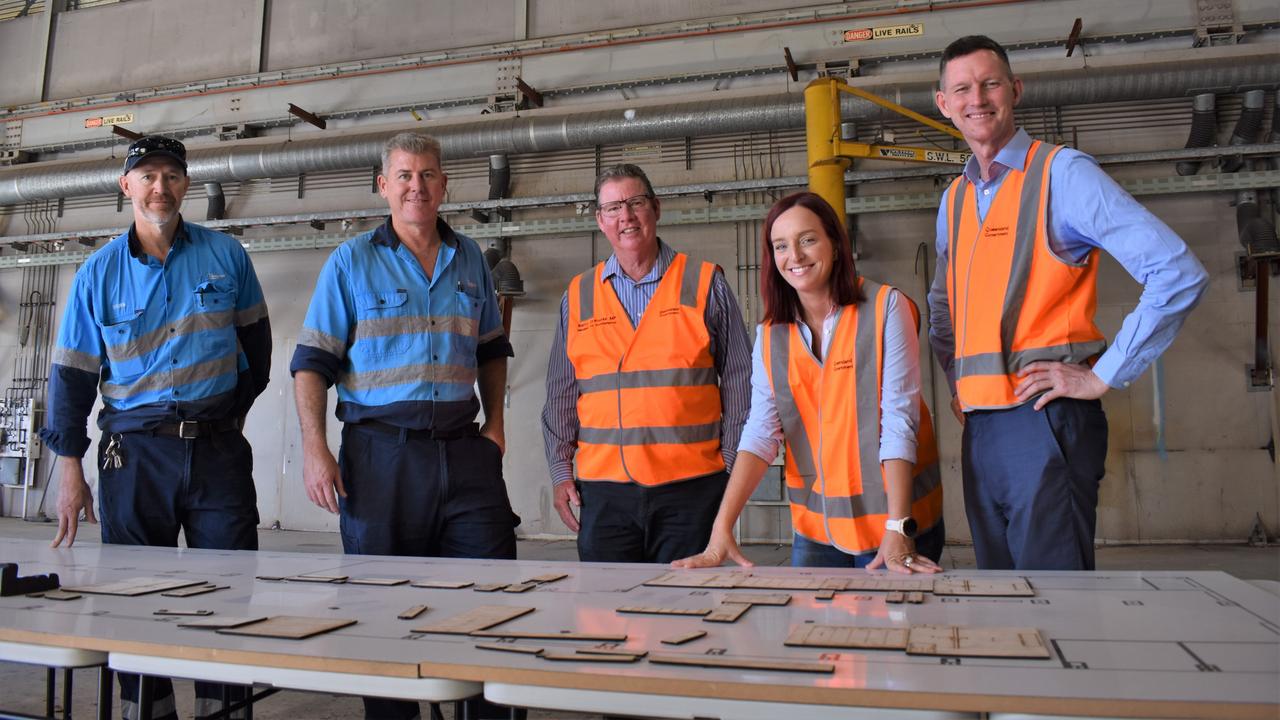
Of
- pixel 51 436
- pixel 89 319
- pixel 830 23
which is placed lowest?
pixel 51 436

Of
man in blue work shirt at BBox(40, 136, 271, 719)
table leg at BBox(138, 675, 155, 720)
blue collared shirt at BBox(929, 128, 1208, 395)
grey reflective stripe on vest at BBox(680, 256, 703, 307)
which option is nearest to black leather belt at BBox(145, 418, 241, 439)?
man in blue work shirt at BBox(40, 136, 271, 719)

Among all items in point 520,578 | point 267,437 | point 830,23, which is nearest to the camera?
point 520,578

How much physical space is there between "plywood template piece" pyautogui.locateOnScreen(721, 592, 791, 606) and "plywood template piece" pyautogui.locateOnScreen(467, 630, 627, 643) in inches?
12.8

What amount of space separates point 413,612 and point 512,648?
34 centimetres

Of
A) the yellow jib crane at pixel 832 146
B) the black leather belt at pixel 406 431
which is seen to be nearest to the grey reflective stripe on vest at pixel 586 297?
the black leather belt at pixel 406 431

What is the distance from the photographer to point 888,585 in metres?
1.65

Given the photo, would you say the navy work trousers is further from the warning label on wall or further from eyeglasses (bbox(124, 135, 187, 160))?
the warning label on wall

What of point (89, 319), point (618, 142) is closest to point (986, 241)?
point (89, 319)

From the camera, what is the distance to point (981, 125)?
2068 millimetres

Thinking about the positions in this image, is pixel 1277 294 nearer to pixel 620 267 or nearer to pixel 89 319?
pixel 620 267

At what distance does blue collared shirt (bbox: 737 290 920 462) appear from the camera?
2.03 m

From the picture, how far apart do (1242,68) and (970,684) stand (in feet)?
22.8

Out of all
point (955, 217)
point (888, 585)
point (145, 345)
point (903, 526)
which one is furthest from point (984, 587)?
point (145, 345)

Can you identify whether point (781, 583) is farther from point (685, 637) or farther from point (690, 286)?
point (690, 286)
